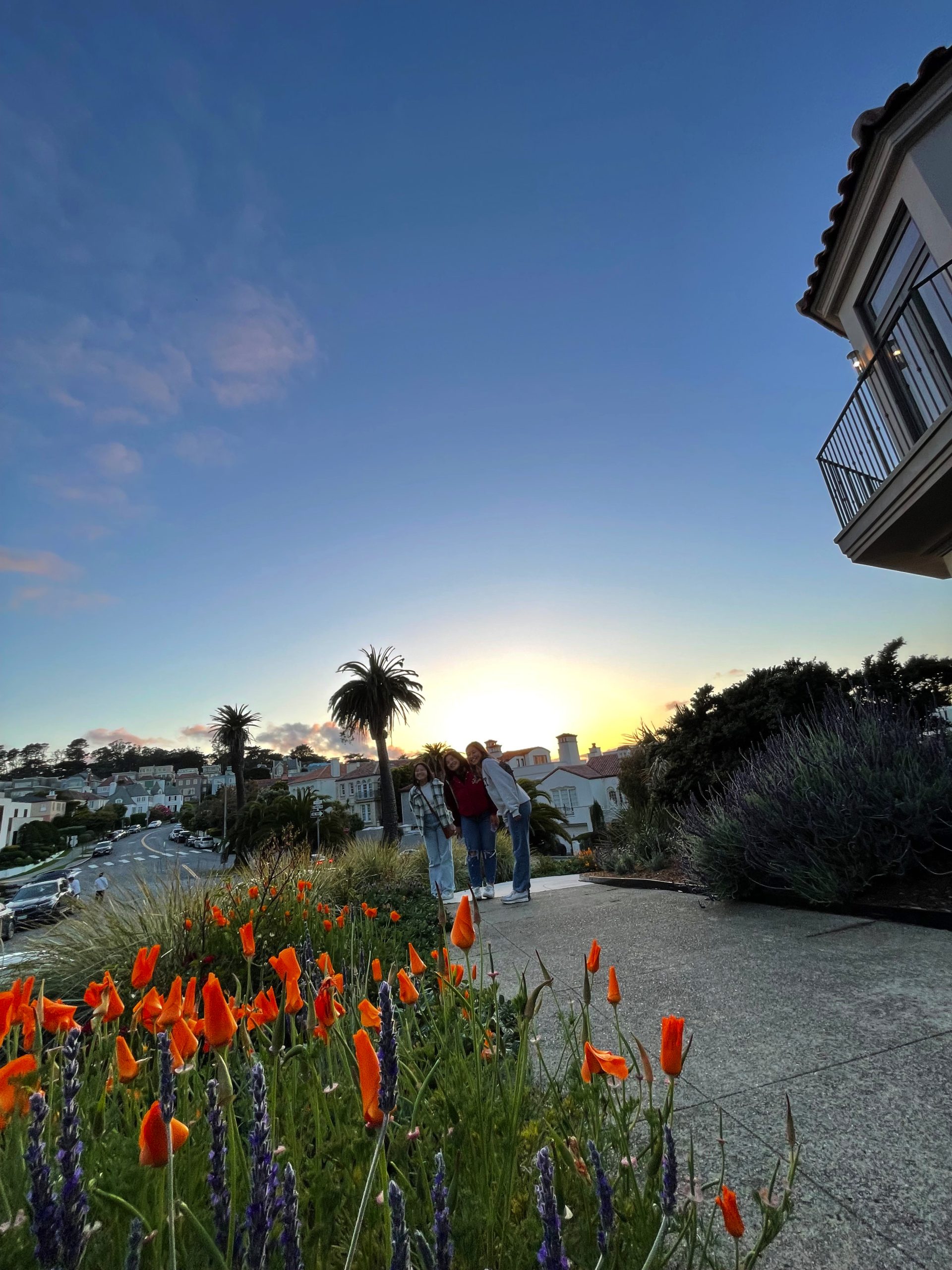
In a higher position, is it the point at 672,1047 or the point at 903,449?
the point at 903,449

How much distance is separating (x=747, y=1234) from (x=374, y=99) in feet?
42.0

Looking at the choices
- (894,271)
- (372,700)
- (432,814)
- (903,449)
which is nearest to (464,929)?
(432,814)

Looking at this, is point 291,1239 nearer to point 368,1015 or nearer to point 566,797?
point 368,1015

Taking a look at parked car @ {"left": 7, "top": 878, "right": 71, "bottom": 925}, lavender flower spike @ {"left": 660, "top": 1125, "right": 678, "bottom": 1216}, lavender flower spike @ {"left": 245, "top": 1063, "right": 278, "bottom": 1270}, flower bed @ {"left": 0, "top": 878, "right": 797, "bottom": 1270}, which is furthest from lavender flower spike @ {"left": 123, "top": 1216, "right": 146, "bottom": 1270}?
parked car @ {"left": 7, "top": 878, "right": 71, "bottom": 925}

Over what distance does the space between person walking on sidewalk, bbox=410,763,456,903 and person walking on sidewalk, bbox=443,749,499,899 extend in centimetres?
15

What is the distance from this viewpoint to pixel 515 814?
629cm

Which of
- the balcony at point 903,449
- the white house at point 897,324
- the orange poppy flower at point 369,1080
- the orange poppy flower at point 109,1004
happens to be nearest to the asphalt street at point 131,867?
the orange poppy flower at point 109,1004

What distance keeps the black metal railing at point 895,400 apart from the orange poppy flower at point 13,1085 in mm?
7949

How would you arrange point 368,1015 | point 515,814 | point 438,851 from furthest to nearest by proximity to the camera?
1. point 438,851
2. point 515,814
3. point 368,1015

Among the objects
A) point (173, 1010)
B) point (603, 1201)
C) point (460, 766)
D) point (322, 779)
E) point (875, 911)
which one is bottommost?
point (875, 911)

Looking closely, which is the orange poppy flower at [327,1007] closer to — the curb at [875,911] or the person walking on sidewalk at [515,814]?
the curb at [875,911]

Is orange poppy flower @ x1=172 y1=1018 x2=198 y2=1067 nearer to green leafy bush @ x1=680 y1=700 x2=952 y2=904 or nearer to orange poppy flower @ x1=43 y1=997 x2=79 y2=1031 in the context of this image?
orange poppy flower @ x1=43 y1=997 x2=79 y2=1031

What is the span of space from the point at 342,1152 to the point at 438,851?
5.94 metres

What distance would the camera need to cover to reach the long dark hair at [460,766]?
6527 millimetres
